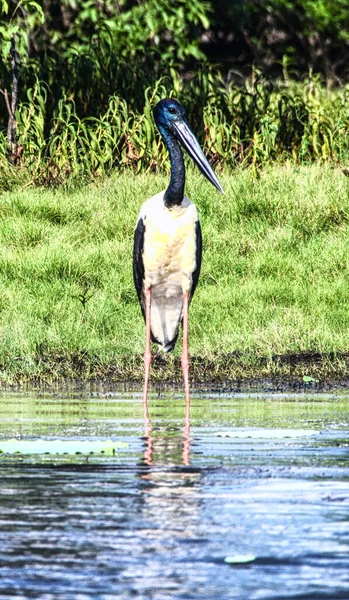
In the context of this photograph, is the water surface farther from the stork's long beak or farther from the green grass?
the stork's long beak

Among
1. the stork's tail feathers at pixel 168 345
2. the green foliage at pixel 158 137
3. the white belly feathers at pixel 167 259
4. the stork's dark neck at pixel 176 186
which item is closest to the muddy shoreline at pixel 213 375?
the stork's tail feathers at pixel 168 345

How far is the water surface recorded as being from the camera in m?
3.03

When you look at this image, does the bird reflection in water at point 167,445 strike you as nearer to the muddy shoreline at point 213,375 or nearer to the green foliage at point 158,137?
the muddy shoreline at point 213,375

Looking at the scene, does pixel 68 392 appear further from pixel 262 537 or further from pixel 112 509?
pixel 262 537

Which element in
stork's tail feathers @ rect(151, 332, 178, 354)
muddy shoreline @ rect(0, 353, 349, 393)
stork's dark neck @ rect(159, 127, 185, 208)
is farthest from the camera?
stork's tail feathers @ rect(151, 332, 178, 354)

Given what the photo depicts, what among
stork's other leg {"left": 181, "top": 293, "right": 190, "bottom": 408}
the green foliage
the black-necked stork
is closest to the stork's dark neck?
the black-necked stork

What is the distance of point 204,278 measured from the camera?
1081 cm

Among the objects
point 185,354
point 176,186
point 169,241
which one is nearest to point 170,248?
point 169,241

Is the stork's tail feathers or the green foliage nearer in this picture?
the stork's tail feathers

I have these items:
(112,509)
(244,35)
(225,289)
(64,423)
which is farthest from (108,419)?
(244,35)

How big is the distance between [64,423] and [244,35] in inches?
726

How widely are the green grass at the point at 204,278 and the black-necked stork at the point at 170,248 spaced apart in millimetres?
360

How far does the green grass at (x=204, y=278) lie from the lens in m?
8.70

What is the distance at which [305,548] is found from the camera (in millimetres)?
3314
